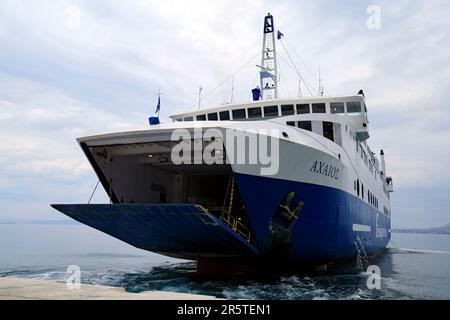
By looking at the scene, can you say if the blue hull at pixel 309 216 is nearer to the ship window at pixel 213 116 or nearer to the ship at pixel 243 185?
the ship at pixel 243 185

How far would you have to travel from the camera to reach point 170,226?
1206cm

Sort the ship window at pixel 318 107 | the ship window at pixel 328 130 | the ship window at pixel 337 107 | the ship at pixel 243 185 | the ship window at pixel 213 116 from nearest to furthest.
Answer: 1. the ship at pixel 243 185
2. the ship window at pixel 328 130
3. the ship window at pixel 318 107
4. the ship window at pixel 337 107
5. the ship window at pixel 213 116

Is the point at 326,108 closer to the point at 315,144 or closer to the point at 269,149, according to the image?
the point at 315,144

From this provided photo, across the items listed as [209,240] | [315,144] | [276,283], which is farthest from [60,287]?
[315,144]

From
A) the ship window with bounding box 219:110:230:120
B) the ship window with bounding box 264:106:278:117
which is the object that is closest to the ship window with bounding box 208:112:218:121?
the ship window with bounding box 219:110:230:120

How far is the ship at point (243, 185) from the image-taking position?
1096cm

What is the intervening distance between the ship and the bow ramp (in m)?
0.04

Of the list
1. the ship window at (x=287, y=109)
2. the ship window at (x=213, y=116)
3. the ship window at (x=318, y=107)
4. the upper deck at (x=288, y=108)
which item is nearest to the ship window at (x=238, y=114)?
the upper deck at (x=288, y=108)

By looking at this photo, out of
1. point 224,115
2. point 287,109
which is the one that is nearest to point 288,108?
point 287,109

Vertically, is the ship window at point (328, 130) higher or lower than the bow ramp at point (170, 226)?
higher

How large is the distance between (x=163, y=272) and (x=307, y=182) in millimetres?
8986

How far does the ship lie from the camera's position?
1096 centimetres

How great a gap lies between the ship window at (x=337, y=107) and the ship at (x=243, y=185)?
46mm

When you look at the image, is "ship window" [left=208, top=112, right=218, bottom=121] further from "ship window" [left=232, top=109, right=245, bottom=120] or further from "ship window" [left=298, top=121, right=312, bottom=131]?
"ship window" [left=298, top=121, right=312, bottom=131]
